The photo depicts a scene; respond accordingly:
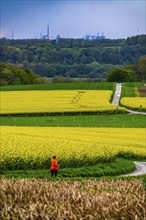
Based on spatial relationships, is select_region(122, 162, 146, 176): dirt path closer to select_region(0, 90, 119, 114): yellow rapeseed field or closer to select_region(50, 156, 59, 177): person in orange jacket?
select_region(50, 156, 59, 177): person in orange jacket

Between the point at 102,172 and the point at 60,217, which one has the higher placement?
the point at 60,217

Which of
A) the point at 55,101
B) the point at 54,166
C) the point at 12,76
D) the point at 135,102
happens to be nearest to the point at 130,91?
the point at 135,102

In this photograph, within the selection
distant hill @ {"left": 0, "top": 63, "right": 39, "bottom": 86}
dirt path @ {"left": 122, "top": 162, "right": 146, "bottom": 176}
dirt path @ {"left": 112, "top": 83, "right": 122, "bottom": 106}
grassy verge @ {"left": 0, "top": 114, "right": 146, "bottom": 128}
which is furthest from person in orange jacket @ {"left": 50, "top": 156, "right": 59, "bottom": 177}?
distant hill @ {"left": 0, "top": 63, "right": 39, "bottom": 86}

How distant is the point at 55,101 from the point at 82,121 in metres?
20.4

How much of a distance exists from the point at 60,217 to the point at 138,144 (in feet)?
90.9

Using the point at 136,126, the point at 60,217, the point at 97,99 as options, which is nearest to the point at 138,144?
the point at 136,126

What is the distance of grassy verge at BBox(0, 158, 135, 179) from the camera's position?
2545cm

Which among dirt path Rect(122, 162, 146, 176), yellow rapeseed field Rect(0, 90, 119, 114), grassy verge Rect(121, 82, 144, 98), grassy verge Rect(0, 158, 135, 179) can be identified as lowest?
yellow rapeseed field Rect(0, 90, 119, 114)

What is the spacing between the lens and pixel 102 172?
28.0 m

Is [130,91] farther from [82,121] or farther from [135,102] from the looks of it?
[82,121]

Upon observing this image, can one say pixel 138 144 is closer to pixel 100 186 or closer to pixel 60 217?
pixel 100 186

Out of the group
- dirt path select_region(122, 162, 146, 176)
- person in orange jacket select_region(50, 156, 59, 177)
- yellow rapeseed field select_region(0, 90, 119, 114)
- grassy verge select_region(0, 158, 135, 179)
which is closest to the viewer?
person in orange jacket select_region(50, 156, 59, 177)

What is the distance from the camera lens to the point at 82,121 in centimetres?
6350

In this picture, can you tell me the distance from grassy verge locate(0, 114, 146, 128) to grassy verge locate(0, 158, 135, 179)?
27.8 m
